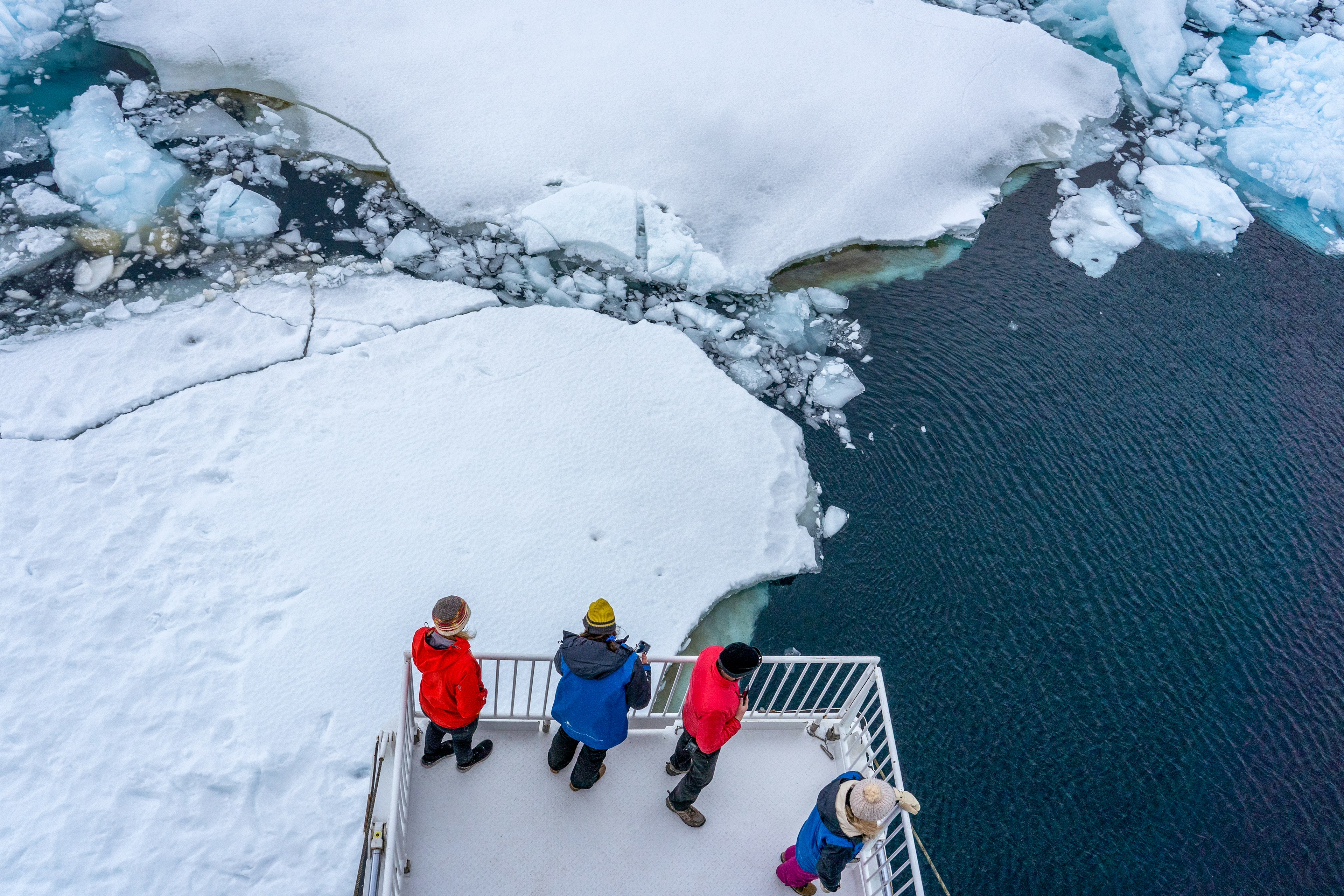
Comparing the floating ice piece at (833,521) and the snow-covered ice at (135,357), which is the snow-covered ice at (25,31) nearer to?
the snow-covered ice at (135,357)

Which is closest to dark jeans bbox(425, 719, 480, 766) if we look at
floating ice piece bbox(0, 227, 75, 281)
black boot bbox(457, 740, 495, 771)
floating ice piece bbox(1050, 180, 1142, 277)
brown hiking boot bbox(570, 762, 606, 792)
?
black boot bbox(457, 740, 495, 771)

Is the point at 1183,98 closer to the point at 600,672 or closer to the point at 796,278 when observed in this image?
the point at 796,278

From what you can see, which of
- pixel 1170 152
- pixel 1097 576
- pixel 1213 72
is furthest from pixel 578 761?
pixel 1213 72

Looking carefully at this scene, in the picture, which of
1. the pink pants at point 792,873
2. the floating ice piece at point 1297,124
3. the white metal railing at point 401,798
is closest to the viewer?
the white metal railing at point 401,798

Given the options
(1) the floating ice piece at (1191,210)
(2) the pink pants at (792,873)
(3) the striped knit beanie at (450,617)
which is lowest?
(2) the pink pants at (792,873)

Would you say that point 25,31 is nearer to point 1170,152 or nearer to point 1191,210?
point 1191,210

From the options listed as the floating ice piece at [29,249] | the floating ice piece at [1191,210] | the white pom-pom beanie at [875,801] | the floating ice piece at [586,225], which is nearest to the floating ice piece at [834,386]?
the floating ice piece at [586,225]

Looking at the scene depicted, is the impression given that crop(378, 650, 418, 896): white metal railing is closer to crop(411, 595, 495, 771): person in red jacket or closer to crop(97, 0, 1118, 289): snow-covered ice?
crop(411, 595, 495, 771): person in red jacket
